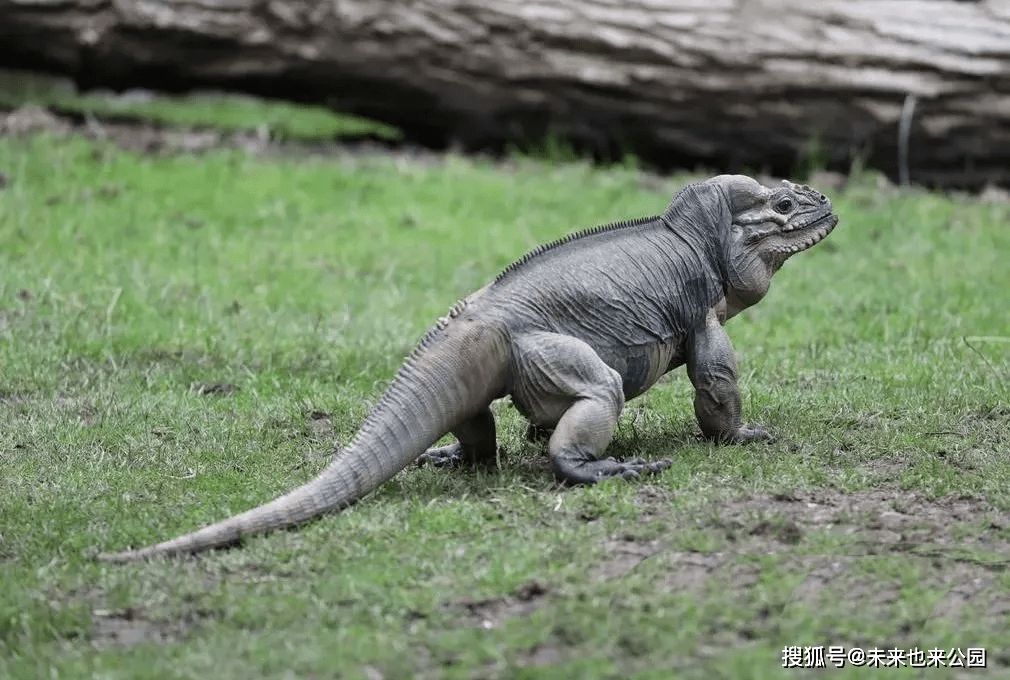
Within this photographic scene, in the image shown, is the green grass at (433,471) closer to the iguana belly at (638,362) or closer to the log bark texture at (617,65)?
the iguana belly at (638,362)

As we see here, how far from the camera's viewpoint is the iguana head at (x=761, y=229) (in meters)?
6.76

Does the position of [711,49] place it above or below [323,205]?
above

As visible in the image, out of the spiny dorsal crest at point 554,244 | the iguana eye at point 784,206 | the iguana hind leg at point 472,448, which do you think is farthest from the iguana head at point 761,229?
the iguana hind leg at point 472,448

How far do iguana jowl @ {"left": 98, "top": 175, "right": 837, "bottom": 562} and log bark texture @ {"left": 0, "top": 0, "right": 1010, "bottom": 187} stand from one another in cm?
616

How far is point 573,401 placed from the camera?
618cm

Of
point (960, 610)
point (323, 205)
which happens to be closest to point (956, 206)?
point (323, 205)

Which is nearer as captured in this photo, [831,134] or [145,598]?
[145,598]

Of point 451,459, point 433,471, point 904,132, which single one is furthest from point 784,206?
point 904,132

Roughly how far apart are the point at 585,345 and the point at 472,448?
0.73 metres

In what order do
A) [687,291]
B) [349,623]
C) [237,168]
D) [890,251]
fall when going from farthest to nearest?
[237,168] → [890,251] → [687,291] → [349,623]

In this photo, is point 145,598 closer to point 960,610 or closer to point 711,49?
point 960,610

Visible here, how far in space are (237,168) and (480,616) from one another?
28.2 feet

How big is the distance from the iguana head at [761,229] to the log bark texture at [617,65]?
6.09 meters

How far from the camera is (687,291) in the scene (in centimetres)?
666
